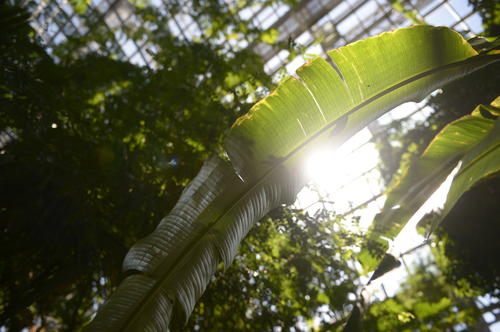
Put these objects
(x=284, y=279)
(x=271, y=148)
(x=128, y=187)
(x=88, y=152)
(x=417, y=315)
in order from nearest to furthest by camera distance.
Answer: (x=271, y=148)
(x=128, y=187)
(x=88, y=152)
(x=284, y=279)
(x=417, y=315)

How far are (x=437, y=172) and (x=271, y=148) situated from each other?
116 centimetres

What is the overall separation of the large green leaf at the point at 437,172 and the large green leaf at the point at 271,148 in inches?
17.4

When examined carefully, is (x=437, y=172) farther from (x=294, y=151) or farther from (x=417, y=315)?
(x=417, y=315)

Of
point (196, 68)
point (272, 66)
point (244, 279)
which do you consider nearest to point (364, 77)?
point (196, 68)

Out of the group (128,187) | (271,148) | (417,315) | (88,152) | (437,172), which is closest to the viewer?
(271,148)

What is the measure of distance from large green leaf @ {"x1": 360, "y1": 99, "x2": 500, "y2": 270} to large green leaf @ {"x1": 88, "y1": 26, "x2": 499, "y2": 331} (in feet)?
1.45

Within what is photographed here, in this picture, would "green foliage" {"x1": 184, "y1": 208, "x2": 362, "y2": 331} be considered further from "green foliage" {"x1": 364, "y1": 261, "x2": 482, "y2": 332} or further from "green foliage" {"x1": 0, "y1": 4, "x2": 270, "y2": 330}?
"green foliage" {"x1": 0, "y1": 4, "x2": 270, "y2": 330}

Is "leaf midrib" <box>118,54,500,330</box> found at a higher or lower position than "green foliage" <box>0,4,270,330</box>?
lower

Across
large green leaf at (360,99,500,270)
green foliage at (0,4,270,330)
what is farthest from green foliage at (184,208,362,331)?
large green leaf at (360,99,500,270)

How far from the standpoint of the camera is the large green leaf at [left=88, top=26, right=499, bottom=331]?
58.0 inches

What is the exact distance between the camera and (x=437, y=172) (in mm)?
2107

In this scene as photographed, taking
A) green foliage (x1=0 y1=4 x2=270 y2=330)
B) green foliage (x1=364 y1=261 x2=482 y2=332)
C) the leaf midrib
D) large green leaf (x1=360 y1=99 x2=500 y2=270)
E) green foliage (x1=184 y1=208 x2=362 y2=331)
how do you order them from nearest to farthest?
the leaf midrib < large green leaf (x1=360 y1=99 x2=500 y2=270) < green foliage (x1=0 y1=4 x2=270 y2=330) < green foliage (x1=184 y1=208 x2=362 y2=331) < green foliage (x1=364 y1=261 x2=482 y2=332)

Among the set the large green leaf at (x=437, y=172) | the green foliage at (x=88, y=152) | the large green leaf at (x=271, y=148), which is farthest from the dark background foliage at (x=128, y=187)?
the large green leaf at (x=271, y=148)

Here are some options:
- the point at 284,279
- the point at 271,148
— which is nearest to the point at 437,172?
the point at 271,148
